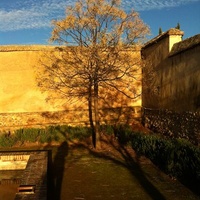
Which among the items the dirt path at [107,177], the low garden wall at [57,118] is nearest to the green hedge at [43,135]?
the low garden wall at [57,118]

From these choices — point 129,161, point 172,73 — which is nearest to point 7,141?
point 129,161

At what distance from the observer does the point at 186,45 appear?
1033cm

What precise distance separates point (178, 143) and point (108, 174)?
2.25 meters

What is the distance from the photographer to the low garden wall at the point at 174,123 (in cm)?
977

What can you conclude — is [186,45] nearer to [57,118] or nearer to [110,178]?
[110,178]

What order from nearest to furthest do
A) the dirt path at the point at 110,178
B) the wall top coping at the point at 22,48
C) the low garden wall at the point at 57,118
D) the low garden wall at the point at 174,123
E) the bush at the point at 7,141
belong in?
the dirt path at the point at 110,178 → the low garden wall at the point at 174,123 → the bush at the point at 7,141 → the wall top coping at the point at 22,48 → the low garden wall at the point at 57,118

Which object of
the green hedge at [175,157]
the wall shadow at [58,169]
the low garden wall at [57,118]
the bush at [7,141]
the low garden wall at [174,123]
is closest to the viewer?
the wall shadow at [58,169]

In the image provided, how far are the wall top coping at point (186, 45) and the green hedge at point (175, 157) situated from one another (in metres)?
3.24

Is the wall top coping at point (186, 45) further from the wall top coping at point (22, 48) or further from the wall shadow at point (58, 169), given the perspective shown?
the wall top coping at point (22, 48)

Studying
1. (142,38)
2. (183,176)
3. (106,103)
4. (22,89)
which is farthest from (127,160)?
(22,89)

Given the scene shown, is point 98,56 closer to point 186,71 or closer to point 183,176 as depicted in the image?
point 186,71

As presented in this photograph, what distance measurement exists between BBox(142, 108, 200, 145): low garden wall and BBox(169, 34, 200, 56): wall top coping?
2.22 meters

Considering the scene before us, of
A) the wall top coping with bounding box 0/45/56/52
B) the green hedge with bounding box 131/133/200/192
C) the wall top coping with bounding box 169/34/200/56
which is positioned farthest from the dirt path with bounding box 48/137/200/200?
the wall top coping with bounding box 0/45/56/52

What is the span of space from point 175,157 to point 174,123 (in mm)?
3650
